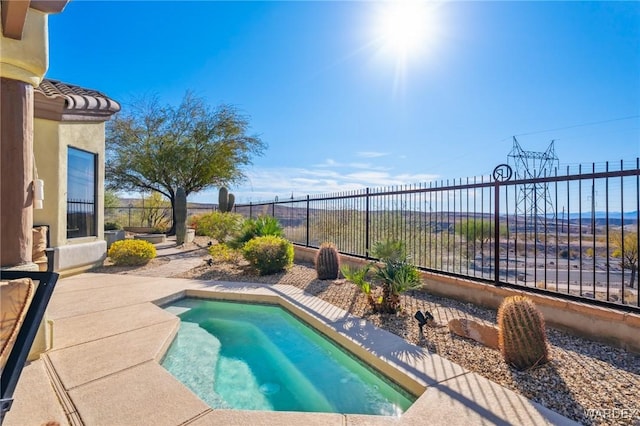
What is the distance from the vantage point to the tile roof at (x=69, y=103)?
236 inches

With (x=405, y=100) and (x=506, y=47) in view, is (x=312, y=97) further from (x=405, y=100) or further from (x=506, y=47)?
(x=506, y=47)

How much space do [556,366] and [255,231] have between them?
24.3 ft

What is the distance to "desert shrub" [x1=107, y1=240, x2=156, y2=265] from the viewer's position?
27.1 ft

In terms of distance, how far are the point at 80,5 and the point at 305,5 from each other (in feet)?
15.9

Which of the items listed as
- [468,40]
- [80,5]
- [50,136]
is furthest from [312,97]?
[50,136]

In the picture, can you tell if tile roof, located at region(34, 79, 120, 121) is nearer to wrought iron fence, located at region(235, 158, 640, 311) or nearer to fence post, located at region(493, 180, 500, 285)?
wrought iron fence, located at region(235, 158, 640, 311)

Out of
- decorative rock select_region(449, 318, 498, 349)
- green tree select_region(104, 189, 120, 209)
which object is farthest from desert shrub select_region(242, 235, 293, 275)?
green tree select_region(104, 189, 120, 209)

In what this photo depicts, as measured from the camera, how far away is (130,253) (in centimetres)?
830

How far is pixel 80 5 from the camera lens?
6.23 metres

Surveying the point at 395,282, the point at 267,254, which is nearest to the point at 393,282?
the point at 395,282

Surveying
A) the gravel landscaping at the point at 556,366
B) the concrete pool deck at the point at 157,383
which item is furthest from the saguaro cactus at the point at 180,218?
the gravel landscaping at the point at 556,366

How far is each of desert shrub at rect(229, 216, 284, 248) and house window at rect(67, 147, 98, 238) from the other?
3.63 metres

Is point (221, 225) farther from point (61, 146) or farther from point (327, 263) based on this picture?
point (327, 263)

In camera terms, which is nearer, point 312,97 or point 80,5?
→ point 80,5
